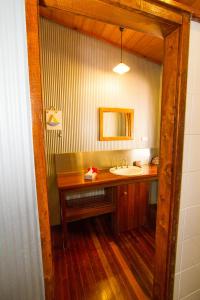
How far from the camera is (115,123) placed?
7.60 ft

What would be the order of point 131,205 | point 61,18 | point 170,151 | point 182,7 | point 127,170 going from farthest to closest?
point 127,170 < point 131,205 < point 61,18 < point 170,151 < point 182,7

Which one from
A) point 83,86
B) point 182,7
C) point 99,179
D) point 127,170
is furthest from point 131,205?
point 182,7

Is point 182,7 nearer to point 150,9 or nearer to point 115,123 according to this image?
point 150,9

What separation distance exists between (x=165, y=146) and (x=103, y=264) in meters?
1.46

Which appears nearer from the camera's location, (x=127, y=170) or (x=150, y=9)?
(x=150, y=9)

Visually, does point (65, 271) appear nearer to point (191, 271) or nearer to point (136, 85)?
point (191, 271)

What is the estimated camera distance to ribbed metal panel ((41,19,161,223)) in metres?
1.92

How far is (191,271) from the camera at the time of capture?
1.02 m

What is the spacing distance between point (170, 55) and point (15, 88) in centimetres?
81

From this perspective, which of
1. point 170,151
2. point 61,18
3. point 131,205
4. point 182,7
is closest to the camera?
point 182,7

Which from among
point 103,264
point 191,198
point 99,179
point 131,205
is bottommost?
point 103,264

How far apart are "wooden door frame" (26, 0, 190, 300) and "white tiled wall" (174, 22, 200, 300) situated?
5 centimetres

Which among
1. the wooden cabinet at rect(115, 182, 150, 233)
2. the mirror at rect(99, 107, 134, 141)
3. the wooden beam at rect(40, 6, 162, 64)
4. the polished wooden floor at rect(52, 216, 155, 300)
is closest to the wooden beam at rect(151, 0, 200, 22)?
the wooden beam at rect(40, 6, 162, 64)

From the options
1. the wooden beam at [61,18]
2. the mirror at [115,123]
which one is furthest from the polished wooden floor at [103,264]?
the wooden beam at [61,18]
